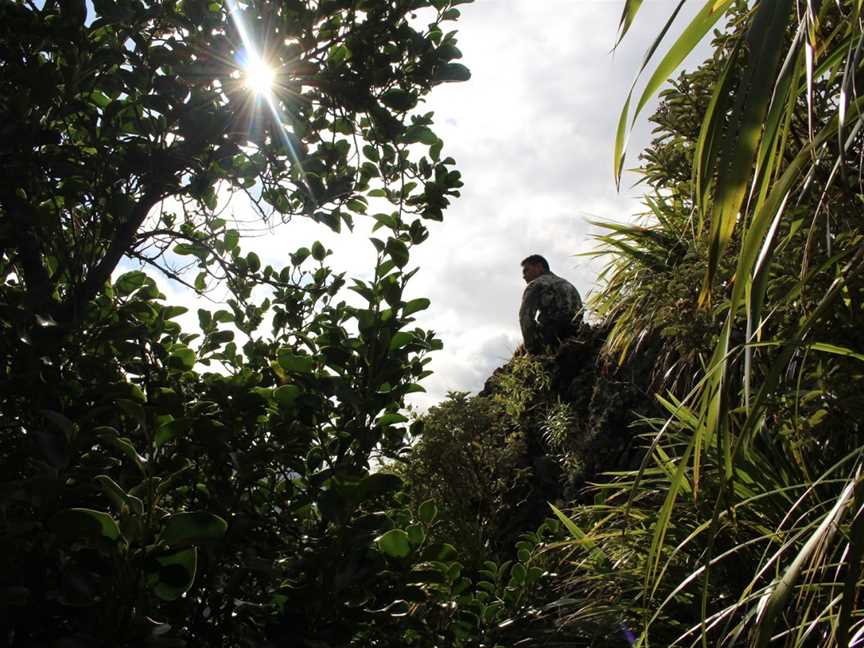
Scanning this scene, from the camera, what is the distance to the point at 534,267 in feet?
24.2

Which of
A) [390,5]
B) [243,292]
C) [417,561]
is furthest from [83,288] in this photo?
[390,5]

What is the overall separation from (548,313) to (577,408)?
1156 mm

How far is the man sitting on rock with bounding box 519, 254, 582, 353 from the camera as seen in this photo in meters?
6.57

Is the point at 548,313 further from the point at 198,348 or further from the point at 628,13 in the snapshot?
the point at 628,13

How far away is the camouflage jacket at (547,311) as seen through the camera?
6.57 meters

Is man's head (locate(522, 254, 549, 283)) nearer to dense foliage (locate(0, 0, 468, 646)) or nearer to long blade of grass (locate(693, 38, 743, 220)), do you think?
dense foliage (locate(0, 0, 468, 646))

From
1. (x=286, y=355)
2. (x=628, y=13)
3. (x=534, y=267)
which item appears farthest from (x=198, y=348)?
(x=534, y=267)

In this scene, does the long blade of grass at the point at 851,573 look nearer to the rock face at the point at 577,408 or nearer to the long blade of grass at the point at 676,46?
the long blade of grass at the point at 676,46

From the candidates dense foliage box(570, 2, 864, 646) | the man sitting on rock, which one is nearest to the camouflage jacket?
the man sitting on rock

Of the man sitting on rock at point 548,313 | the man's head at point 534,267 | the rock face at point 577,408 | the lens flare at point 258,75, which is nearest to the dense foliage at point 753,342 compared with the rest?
the rock face at point 577,408

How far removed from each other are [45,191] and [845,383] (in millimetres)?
2490

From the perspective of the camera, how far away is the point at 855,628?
180 cm

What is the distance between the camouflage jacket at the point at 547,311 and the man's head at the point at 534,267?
420 millimetres

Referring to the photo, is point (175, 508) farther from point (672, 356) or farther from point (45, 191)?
point (672, 356)
